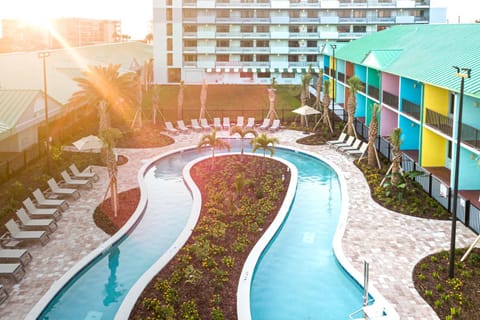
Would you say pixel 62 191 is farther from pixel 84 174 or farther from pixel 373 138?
pixel 373 138

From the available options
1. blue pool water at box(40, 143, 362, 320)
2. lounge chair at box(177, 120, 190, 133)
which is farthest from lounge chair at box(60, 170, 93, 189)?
lounge chair at box(177, 120, 190, 133)

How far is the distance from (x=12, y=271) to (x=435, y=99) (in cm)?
2111

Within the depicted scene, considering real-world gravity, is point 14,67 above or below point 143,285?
above

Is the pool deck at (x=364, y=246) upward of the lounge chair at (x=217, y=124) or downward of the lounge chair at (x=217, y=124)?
downward

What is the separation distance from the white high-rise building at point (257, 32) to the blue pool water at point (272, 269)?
53.7 m

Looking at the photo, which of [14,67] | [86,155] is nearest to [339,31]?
[14,67]

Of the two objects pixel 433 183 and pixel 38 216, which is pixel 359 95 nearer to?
pixel 433 183

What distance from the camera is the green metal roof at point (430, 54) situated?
2481 centimetres

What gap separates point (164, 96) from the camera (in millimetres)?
63844

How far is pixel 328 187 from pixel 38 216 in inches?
518

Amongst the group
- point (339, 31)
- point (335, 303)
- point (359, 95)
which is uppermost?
point (339, 31)

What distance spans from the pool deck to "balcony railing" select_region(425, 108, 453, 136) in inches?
177

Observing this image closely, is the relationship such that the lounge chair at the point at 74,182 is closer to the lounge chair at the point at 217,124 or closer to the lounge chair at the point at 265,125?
the lounge chair at the point at 217,124

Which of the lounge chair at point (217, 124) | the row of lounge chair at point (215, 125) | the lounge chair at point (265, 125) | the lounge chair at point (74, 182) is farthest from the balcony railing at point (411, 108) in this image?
the lounge chair at point (74, 182)
